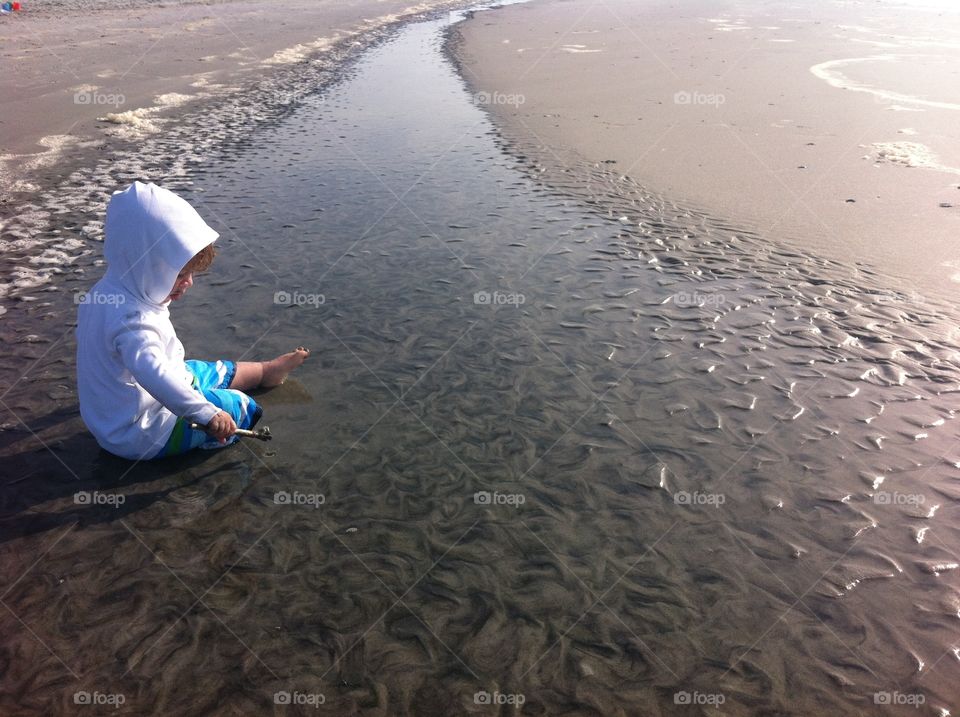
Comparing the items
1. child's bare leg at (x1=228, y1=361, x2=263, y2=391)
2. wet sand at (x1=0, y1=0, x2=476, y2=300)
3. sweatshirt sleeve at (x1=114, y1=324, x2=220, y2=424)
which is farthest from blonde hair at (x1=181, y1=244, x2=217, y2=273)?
wet sand at (x1=0, y1=0, x2=476, y2=300)

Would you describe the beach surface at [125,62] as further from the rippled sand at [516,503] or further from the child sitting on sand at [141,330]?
the child sitting on sand at [141,330]

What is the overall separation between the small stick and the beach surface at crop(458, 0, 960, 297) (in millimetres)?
6951

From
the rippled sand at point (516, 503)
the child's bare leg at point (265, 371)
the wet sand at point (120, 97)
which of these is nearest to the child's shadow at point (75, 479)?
the rippled sand at point (516, 503)

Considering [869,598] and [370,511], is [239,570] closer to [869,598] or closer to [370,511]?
[370,511]

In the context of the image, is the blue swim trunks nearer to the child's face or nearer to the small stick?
the small stick

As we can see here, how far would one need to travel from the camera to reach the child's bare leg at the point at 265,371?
17.0 feet

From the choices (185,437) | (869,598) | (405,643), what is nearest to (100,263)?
(185,437)

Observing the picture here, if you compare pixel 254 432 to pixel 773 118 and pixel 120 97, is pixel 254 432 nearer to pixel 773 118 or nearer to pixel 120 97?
pixel 773 118

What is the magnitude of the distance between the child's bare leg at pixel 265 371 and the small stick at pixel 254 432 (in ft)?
1.62

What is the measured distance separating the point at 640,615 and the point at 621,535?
1.97 ft

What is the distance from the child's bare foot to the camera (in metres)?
5.23

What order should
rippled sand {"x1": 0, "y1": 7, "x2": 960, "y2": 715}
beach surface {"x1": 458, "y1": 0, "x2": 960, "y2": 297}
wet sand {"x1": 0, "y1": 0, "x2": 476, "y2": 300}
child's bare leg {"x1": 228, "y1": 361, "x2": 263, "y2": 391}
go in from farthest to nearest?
wet sand {"x1": 0, "y1": 0, "x2": 476, "y2": 300}
beach surface {"x1": 458, "y1": 0, "x2": 960, "y2": 297}
child's bare leg {"x1": 228, "y1": 361, "x2": 263, "y2": 391}
rippled sand {"x1": 0, "y1": 7, "x2": 960, "y2": 715}

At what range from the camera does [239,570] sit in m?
3.81

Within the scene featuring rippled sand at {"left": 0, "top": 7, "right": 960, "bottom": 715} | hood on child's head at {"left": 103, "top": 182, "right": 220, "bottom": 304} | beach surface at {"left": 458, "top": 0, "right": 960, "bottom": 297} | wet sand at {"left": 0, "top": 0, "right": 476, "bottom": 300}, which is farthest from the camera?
wet sand at {"left": 0, "top": 0, "right": 476, "bottom": 300}
